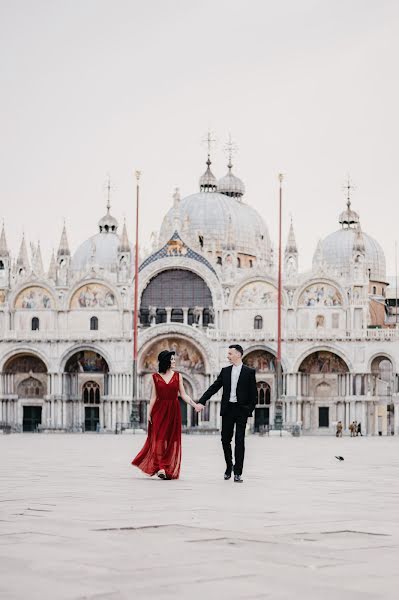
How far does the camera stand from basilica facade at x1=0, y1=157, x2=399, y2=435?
227 feet

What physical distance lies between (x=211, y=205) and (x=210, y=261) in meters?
15.6

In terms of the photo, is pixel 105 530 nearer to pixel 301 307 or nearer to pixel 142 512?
pixel 142 512

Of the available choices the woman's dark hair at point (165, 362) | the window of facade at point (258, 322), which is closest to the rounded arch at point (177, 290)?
the window of facade at point (258, 322)

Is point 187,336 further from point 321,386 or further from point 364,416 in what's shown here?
point 364,416

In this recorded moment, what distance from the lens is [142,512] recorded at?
11602 millimetres

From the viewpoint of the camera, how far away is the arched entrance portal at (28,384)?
73.4 meters

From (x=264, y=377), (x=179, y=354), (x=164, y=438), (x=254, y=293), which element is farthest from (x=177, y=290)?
(x=164, y=438)

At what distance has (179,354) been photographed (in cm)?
7175

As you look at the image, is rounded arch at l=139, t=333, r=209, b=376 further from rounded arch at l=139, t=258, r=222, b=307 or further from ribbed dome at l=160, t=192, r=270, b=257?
ribbed dome at l=160, t=192, r=270, b=257

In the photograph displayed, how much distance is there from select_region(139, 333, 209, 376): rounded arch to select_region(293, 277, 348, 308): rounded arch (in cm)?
670

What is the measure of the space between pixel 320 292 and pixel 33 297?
1804 cm

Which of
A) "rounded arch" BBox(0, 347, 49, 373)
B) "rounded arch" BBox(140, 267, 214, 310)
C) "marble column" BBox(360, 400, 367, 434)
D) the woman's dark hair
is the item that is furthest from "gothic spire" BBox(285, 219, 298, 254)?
the woman's dark hair

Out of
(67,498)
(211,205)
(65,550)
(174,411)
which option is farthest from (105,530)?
(211,205)

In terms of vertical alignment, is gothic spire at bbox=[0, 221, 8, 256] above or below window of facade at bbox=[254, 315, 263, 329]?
above
